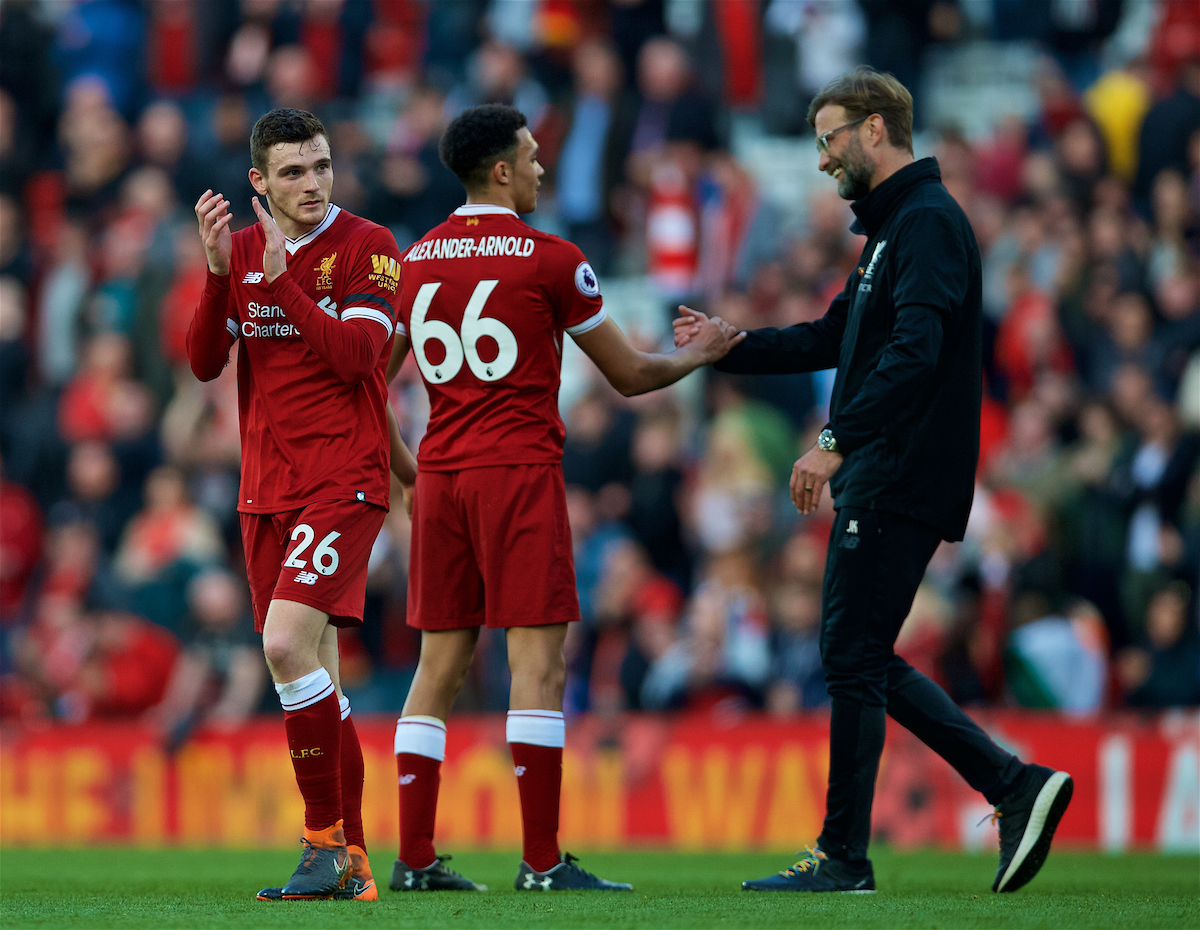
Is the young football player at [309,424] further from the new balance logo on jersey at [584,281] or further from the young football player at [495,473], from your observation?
the new balance logo on jersey at [584,281]

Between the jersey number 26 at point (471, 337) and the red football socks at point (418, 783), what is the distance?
1.23 metres

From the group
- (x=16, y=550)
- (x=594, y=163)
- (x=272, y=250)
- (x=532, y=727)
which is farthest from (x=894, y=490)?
(x=16, y=550)

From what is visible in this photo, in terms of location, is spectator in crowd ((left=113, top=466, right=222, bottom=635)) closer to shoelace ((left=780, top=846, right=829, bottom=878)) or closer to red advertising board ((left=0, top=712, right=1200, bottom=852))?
red advertising board ((left=0, top=712, right=1200, bottom=852))

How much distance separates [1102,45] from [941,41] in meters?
1.36

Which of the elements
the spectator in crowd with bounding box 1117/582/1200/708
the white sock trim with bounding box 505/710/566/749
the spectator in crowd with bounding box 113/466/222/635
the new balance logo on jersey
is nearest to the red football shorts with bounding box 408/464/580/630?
the white sock trim with bounding box 505/710/566/749

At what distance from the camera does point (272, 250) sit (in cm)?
552

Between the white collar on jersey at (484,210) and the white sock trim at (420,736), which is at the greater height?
the white collar on jersey at (484,210)

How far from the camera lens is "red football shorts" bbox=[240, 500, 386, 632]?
5.55 m

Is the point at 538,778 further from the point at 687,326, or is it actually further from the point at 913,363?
the point at 913,363

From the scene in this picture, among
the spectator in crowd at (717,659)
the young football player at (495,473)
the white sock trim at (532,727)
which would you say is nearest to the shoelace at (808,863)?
the young football player at (495,473)

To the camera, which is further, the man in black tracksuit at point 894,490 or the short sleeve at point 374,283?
the man in black tracksuit at point 894,490

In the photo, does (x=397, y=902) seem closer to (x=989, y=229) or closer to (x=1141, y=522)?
(x=1141, y=522)

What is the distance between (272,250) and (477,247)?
932 millimetres

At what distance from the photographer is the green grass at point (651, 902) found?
4.92 metres
